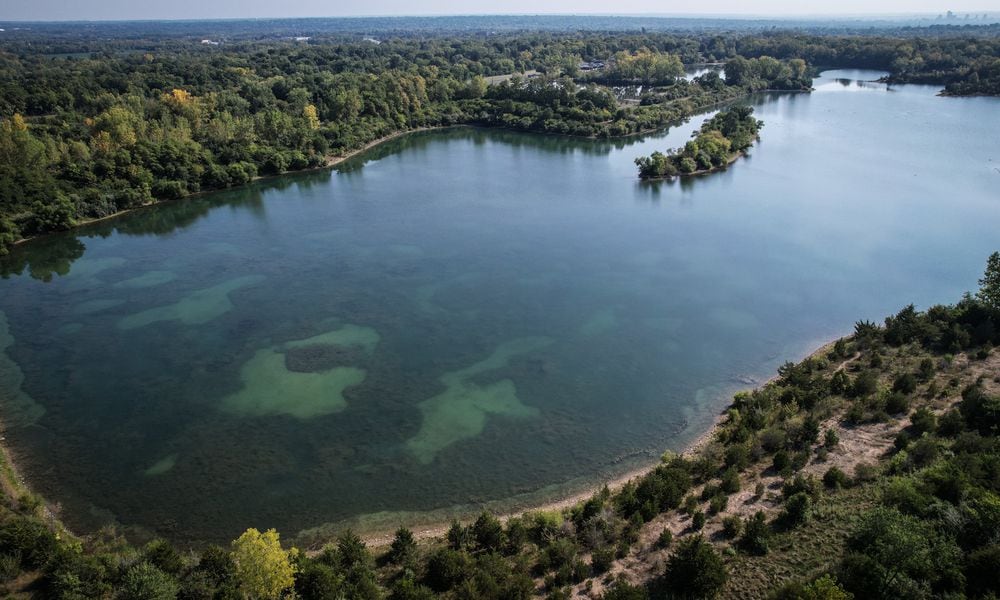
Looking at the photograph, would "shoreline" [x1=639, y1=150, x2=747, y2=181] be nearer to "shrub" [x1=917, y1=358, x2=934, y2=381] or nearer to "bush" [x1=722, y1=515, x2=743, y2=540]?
"shrub" [x1=917, y1=358, x2=934, y2=381]

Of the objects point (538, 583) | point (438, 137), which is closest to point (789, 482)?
point (538, 583)

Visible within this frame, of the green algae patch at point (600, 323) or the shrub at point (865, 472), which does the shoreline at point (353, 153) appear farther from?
the shrub at point (865, 472)

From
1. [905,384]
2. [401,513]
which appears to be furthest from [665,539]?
[905,384]

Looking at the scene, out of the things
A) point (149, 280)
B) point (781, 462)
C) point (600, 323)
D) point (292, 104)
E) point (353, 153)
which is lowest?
point (600, 323)

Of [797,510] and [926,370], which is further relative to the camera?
[926,370]

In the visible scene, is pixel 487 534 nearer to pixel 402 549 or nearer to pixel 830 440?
pixel 402 549

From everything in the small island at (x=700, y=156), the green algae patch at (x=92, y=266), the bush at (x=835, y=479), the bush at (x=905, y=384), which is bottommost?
the bush at (x=835, y=479)

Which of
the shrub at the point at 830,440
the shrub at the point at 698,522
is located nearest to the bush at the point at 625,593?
the shrub at the point at 698,522
